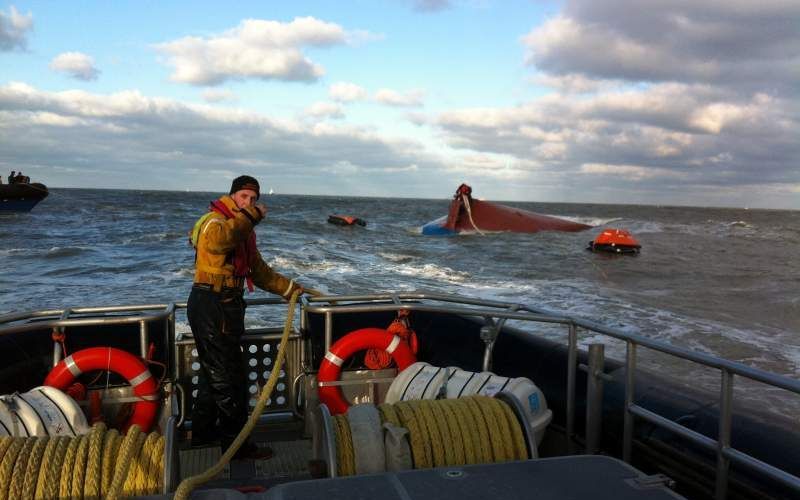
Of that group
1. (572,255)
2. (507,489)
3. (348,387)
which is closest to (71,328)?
(348,387)

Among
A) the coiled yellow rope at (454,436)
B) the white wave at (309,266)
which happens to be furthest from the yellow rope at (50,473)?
the white wave at (309,266)

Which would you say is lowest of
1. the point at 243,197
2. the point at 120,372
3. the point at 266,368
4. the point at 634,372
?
the point at 266,368

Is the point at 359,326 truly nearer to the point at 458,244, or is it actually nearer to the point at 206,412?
the point at 206,412

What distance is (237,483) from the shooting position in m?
3.53

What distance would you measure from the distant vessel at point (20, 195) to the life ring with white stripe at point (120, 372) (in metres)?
46.2

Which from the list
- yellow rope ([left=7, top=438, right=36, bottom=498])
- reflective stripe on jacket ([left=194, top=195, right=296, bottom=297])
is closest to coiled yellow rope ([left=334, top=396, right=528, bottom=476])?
yellow rope ([left=7, top=438, right=36, bottom=498])

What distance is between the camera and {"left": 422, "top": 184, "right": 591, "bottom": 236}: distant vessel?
3844 centimetres

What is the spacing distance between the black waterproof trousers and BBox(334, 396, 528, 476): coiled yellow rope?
156 centimetres

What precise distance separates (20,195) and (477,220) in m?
31.3

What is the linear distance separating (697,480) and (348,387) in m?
2.31

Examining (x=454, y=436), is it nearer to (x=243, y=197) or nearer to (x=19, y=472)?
(x=19, y=472)

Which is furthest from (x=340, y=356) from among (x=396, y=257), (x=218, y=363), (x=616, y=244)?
(x=616, y=244)

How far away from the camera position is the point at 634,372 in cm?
312

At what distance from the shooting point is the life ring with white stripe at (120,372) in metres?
3.72
